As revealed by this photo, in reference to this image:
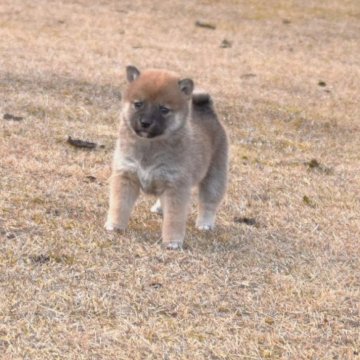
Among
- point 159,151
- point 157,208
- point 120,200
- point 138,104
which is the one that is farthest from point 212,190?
point 138,104

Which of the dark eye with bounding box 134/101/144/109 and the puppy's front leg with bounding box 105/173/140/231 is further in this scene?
the puppy's front leg with bounding box 105/173/140/231

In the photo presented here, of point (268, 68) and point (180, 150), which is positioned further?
point (268, 68)

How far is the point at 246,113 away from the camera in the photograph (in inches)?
453

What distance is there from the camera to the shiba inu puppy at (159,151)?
5605 millimetres

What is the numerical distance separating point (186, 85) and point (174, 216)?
0.98 m

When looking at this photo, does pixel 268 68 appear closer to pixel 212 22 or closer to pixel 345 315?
pixel 212 22

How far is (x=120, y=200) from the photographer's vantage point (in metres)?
5.80

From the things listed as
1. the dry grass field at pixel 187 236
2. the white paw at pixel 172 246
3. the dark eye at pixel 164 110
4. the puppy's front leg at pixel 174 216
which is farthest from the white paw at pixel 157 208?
the dark eye at pixel 164 110

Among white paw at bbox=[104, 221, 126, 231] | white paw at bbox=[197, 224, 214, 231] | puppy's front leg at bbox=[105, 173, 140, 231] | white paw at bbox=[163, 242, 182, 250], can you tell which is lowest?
white paw at bbox=[197, 224, 214, 231]

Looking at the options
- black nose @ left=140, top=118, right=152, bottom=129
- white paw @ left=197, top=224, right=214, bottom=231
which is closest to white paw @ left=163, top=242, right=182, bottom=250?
white paw @ left=197, top=224, right=214, bottom=231

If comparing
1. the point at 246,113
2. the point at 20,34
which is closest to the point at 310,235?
the point at 246,113

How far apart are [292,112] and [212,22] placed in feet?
34.5

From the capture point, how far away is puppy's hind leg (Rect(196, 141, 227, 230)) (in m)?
6.30

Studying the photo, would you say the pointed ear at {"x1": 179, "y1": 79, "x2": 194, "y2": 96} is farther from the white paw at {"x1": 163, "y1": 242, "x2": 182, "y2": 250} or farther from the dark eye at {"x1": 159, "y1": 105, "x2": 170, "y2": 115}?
the white paw at {"x1": 163, "y1": 242, "x2": 182, "y2": 250}
